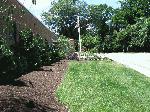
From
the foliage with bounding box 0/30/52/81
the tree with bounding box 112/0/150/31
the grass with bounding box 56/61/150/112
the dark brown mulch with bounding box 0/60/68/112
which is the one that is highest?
the tree with bounding box 112/0/150/31

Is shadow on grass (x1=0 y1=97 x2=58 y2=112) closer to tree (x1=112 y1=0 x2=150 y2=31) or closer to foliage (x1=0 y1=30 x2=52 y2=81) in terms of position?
foliage (x1=0 y1=30 x2=52 y2=81)

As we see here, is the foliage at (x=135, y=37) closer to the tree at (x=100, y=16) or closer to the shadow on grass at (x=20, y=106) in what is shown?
the tree at (x=100, y=16)

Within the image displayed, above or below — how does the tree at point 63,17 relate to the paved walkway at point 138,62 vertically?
above

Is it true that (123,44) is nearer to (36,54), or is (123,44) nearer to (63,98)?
(36,54)

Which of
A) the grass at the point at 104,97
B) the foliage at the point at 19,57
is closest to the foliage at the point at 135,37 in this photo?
the foliage at the point at 19,57

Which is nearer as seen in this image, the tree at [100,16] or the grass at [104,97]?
the grass at [104,97]

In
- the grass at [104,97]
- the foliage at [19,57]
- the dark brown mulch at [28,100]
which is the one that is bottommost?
the grass at [104,97]

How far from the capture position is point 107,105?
1113 cm

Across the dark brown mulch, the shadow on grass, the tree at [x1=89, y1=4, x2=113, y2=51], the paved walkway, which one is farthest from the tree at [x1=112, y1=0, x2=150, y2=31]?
the shadow on grass

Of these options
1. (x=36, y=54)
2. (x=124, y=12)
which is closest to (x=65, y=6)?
(x=124, y=12)

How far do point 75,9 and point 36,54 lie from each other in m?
81.2

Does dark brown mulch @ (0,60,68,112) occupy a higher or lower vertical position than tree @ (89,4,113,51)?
lower

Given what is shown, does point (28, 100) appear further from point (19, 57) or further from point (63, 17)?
point (63, 17)

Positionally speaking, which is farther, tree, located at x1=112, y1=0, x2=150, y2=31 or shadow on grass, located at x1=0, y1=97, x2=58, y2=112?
tree, located at x1=112, y1=0, x2=150, y2=31
